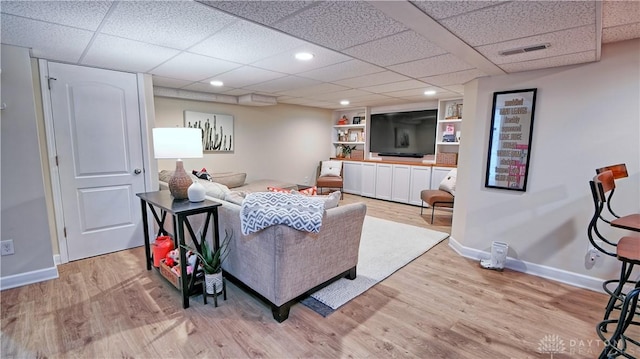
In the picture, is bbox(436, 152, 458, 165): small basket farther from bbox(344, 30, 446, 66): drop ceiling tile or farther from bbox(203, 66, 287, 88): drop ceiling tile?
bbox(203, 66, 287, 88): drop ceiling tile

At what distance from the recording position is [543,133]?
267 cm

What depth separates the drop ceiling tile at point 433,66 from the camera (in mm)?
2501

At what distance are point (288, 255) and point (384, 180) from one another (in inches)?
172

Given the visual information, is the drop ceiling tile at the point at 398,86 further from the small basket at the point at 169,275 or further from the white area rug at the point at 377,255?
the small basket at the point at 169,275

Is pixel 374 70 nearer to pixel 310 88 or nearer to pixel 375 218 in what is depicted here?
pixel 310 88

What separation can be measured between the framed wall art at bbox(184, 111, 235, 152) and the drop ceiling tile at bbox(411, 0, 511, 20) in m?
3.99

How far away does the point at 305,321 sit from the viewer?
2.05m

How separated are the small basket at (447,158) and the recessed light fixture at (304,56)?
3681 millimetres

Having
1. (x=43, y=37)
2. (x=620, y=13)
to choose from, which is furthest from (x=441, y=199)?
(x=43, y=37)

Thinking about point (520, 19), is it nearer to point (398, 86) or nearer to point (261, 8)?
point (261, 8)

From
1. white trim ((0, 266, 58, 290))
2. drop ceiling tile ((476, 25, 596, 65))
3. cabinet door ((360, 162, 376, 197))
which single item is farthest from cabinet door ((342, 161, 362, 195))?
white trim ((0, 266, 58, 290))

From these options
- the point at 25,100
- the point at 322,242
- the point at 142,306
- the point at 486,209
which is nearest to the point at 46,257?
the point at 142,306

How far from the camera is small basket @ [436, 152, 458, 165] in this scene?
5.20 metres

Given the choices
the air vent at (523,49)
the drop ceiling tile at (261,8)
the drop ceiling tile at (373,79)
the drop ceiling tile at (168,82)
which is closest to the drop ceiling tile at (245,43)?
the drop ceiling tile at (261,8)
